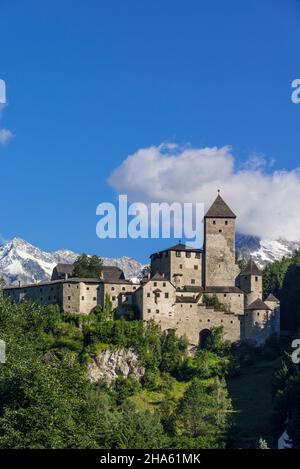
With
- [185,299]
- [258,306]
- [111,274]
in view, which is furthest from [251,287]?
[111,274]

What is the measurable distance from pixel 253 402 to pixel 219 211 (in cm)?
2287

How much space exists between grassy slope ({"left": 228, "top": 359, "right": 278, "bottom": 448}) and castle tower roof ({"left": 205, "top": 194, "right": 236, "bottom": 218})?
15.5 m

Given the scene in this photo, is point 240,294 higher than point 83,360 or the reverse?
higher

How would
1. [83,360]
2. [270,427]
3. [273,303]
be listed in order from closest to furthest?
[270,427] → [83,360] → [273,303]

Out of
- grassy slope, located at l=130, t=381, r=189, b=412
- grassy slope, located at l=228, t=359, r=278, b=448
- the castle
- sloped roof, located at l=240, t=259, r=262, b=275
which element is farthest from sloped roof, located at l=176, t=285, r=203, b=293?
grassy slope, located at l=130, t=381, r=189, b=412

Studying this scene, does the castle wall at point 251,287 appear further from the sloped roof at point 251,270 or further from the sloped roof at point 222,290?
the sloped roof at point 222,290

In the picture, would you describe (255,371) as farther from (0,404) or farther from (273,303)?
(0,404)

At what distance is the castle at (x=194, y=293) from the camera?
338ft

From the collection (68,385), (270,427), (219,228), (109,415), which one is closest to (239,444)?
(270,427)

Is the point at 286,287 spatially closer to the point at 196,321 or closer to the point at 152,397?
the point at 196,321

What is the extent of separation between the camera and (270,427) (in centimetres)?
8806

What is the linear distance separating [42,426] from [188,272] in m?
41.8

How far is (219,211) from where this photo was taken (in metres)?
111

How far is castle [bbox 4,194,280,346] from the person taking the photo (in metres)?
103
